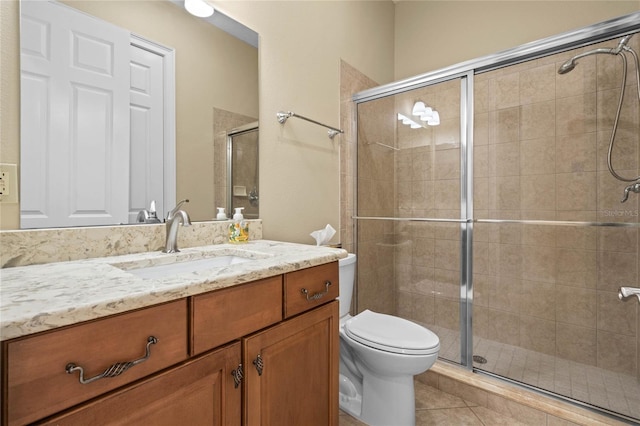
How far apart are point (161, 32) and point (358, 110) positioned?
148 centimetres

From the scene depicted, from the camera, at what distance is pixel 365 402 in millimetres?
1643

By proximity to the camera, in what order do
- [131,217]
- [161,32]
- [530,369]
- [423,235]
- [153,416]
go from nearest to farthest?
1. [153,416]
2. [131,217]
3. [161,32]
4. [530,369]
5. [423,235]

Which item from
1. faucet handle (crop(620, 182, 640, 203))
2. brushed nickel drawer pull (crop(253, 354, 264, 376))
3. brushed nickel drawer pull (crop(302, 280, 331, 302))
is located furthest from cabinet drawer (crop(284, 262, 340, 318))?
faucet handle (crop(620, 182, 640, 203))

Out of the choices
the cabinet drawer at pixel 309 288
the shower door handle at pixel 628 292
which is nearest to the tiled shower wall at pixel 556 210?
the shower door handle at pixel 628 292

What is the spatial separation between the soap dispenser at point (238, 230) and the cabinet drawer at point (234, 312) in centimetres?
58

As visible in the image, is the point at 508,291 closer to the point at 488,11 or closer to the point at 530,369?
the point at 530,369

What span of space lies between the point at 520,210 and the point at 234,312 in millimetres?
1955

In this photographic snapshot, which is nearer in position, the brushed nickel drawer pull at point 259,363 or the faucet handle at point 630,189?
the brushed nickel drawer pull at point 259,363

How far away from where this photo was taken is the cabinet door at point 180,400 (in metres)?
0.62

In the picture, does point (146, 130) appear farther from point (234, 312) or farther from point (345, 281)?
point (345, 281)

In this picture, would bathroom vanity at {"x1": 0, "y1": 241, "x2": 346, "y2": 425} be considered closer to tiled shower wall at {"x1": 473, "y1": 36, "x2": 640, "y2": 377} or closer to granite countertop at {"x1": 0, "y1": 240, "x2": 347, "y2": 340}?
granite countertop at {"x1": 0, "y1": 240, "x2": 347, "y2": 340}

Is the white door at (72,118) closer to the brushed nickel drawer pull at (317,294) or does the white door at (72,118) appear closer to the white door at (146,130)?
the white door at (146,130)

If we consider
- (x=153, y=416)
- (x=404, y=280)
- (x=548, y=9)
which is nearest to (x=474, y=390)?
(x=404, y=280)

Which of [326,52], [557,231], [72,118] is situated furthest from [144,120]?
A: [557,231]
